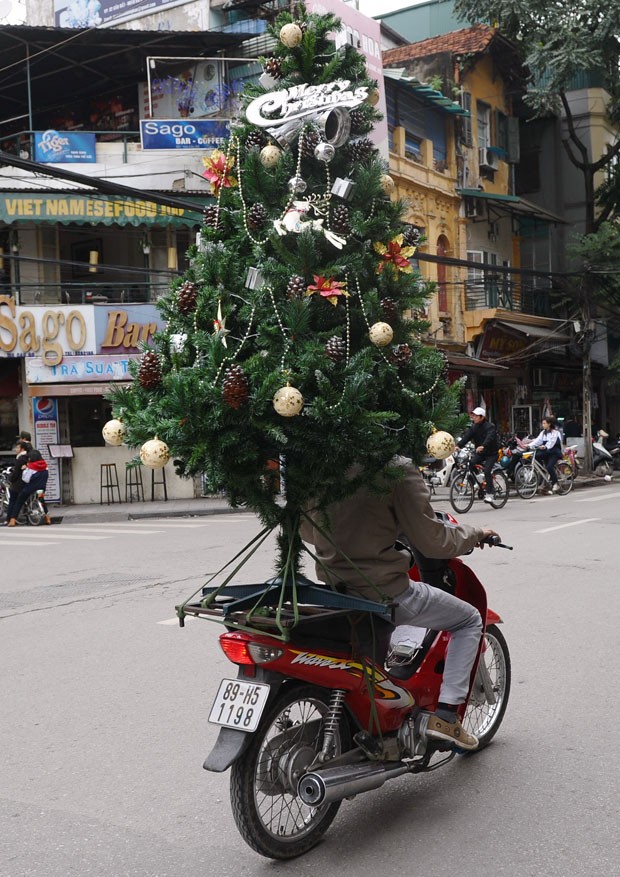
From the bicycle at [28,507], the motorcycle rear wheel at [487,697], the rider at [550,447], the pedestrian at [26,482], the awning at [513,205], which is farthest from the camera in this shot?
the awning at [513,205]

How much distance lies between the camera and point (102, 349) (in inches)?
840

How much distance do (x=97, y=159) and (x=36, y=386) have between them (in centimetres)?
548

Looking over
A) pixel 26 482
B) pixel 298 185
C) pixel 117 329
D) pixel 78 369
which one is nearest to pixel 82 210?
pixel 117 329

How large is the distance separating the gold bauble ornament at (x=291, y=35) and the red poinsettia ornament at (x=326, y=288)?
106 centimetres

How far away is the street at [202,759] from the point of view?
3477 mm

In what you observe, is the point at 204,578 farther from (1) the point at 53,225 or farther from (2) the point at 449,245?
(2) the point at 449,245

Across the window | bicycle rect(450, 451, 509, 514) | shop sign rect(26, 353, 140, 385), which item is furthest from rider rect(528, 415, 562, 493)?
the window

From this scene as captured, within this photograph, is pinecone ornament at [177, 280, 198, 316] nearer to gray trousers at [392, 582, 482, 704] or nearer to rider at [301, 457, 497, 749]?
rider at [301, 457, 497, 749]

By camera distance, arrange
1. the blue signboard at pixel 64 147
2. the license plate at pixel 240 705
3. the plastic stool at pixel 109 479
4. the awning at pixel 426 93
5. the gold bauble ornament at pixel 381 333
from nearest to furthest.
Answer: the license plate at pixel 240 705, the gold bauble ornament at pixel 381 333, the blue signboard at pixel 64 147, the plastic stool at pixel 109 479, the awning at pixel 426 93

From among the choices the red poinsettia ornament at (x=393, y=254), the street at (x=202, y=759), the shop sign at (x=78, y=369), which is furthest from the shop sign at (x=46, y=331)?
the red poinsettia ornament at (x=393, y=254)

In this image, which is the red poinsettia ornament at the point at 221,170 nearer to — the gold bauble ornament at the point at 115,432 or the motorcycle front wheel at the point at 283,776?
the gold bauble ornament at the point at 115,432

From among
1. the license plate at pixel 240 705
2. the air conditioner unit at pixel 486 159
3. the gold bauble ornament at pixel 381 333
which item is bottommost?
the license plate at pixel 240 705

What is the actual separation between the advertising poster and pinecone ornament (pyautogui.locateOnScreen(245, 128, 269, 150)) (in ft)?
60.0

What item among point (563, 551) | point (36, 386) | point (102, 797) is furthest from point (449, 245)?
point (102, 797)
